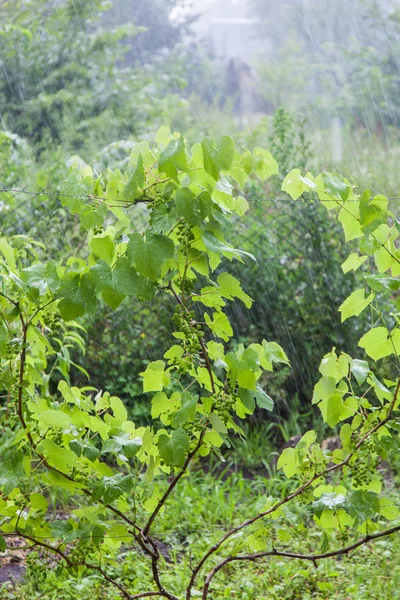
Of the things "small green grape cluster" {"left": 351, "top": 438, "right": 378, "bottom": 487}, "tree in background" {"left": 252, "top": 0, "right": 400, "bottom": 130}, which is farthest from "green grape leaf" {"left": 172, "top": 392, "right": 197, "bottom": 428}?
"tree in background" {"left": 252, "top": 0, "right": 400, "bottom": 130}

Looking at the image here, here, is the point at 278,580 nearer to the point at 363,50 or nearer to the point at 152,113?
the point at 152,113

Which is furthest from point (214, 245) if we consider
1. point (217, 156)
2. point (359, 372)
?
point (359, 372)

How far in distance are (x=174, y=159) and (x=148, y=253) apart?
21cm

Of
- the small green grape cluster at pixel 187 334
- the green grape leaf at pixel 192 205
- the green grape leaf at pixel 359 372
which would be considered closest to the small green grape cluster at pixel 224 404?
the small green grape cluster at pixel 187 334

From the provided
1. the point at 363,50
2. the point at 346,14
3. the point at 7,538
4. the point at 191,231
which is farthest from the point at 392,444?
the point at 346,14

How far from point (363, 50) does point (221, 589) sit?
46.1 feet

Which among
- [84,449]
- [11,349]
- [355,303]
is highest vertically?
[11,349]

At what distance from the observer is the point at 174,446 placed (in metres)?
1.75

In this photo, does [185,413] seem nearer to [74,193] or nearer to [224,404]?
[224,404]

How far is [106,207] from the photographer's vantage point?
5.78 ft

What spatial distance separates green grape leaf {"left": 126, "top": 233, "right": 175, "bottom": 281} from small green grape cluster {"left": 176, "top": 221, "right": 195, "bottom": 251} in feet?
0.22

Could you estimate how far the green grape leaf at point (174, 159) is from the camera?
1561mm

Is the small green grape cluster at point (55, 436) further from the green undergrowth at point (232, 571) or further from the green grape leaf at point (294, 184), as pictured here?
the green grape leaf at point (294, 184)

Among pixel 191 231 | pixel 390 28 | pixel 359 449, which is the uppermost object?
pixel 390 28
